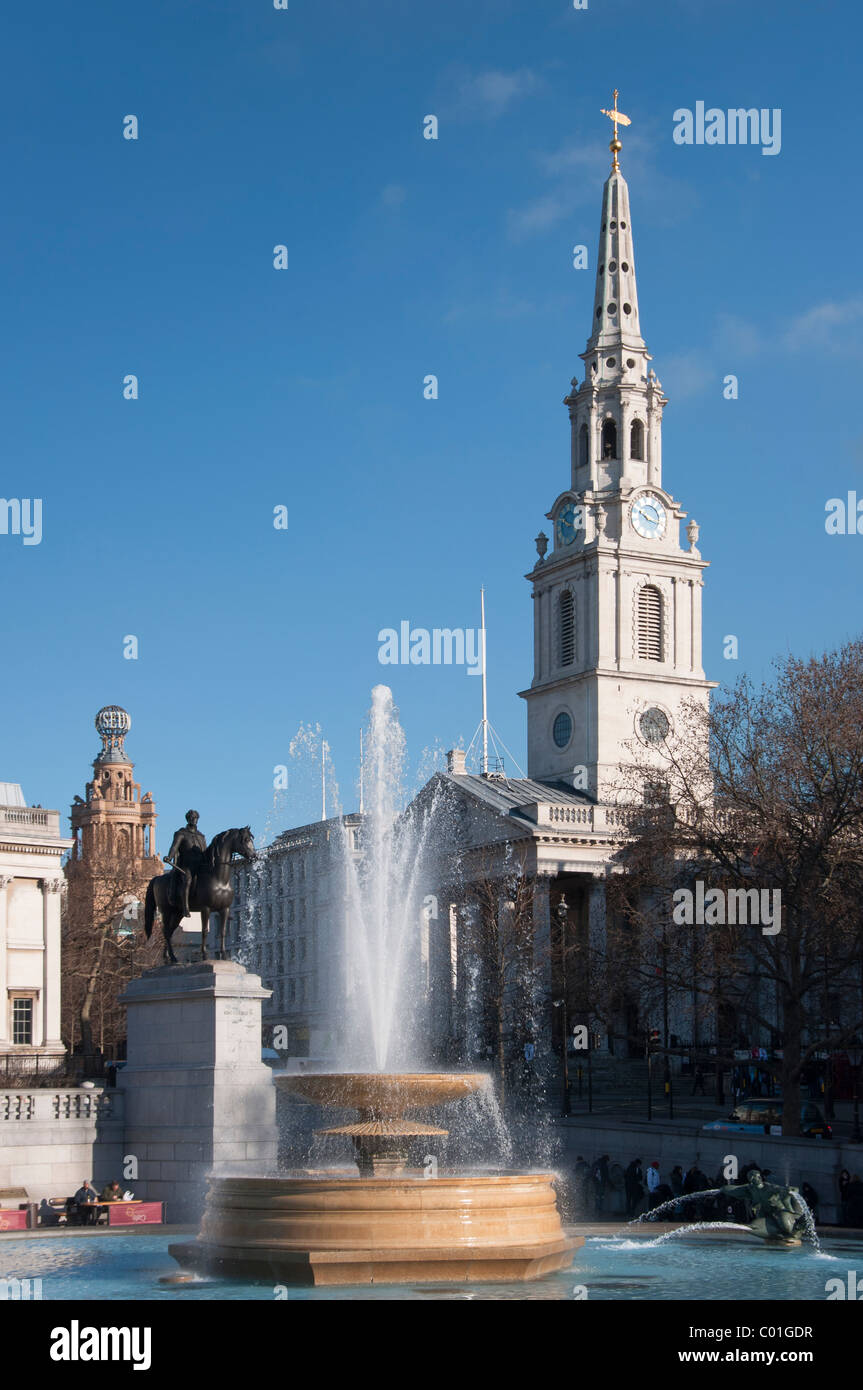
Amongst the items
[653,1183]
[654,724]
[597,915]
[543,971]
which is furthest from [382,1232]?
[654,724]

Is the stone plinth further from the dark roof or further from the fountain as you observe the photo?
the dark roof

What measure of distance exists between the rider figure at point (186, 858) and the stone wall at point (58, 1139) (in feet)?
13.4

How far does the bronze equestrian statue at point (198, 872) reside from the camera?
32906mm

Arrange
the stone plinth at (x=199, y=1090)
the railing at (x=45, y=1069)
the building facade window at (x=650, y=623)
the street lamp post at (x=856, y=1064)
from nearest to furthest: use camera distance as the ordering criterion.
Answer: the stone plinth at (x=199, y=1090)
the street lamp post at (x=856, y=1064)
the railing at (x=45, y=1069)
the building facade window at (x=650, y=623)

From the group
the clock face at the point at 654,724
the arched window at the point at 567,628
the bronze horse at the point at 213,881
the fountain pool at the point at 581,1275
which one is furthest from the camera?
the arched window at the point at 567,628

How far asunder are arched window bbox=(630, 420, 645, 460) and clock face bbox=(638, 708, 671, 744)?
14384mm

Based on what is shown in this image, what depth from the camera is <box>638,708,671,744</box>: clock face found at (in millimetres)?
91625

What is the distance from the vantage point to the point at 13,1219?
29.9m

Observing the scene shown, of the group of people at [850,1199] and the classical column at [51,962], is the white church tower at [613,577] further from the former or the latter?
the group of people at [850,1199]

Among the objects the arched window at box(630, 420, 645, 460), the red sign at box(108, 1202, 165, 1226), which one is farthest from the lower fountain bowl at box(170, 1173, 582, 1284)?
the arched window at box(630, 420, 645, 460)

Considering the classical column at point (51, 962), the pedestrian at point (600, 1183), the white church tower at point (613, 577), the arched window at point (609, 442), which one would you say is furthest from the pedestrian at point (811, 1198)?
the arched window at point (609, 442)
